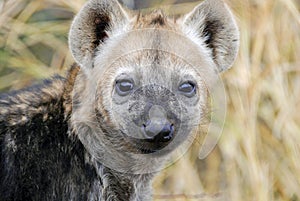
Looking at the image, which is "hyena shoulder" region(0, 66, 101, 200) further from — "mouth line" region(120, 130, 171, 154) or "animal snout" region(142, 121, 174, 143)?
"animal snout" region(142, 121, 174, 143)

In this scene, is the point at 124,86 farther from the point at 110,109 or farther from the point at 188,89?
the point at 188,89

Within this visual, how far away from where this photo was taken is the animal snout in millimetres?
3711

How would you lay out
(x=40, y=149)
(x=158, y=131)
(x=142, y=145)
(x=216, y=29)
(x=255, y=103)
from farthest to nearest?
(x=255, y=103)
(x=216, y=29)
(x=142, y=145)
(x=40, y=149)
(x=158, y=131)

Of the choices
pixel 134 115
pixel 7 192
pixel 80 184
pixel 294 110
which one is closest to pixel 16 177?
pixel 7 192

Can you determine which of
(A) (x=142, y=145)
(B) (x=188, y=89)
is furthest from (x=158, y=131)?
(B) (x=188, y=89)

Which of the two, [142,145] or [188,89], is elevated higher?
[188,89]

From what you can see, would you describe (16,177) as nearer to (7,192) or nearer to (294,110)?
(7,192)

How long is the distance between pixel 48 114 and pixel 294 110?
2.28 metres

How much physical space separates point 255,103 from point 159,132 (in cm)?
209

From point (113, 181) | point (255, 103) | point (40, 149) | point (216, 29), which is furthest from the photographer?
point (255, 103)

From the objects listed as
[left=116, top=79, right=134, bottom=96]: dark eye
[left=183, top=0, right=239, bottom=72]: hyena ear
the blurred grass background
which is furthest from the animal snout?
the blurred grass background

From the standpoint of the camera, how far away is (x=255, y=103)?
5695 millimetres

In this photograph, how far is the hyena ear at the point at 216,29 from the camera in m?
4.26

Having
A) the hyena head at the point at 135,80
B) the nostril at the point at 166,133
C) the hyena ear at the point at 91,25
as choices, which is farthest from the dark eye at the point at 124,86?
the nostril at the point at 166,133
